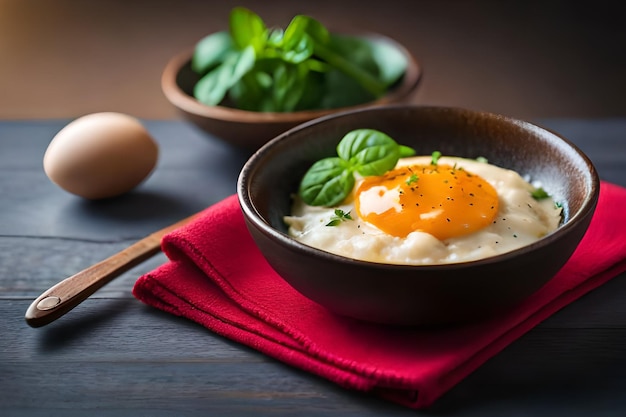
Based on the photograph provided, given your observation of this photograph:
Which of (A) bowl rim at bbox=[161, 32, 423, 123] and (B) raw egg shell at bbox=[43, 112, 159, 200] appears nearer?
(B) raw egg shell at bbox=[43, 112, 159, 200]

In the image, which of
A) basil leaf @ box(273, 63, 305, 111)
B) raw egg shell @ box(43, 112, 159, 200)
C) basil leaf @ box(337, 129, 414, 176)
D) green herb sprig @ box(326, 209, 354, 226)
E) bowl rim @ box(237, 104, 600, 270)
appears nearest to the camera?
bowl rim @ box(237, 104, 600, 270)

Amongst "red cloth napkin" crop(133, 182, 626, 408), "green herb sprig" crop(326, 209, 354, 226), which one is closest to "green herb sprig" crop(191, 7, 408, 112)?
"red cloth napkin" crop(133, 182, 626, 408)

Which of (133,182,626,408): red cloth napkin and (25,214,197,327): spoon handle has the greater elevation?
(133,182,626,408): red cloth napkin

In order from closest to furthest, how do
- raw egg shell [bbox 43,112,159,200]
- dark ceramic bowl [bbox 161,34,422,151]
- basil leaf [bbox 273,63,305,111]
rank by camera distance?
raw egg shell [bbox 43,112,159,200], dark ceramic bowl [bbox 161,34,422,151], basil leaf [bbox 273,63,305,111]

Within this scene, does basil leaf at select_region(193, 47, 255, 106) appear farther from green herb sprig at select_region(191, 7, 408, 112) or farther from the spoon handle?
the spoon handle

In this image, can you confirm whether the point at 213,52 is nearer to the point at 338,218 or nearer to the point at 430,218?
the point at 338,218

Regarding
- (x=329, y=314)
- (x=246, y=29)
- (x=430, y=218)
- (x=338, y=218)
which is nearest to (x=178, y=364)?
(x=329, y=314)

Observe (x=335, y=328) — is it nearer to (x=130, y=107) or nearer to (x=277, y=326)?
(x=277, y=326)
